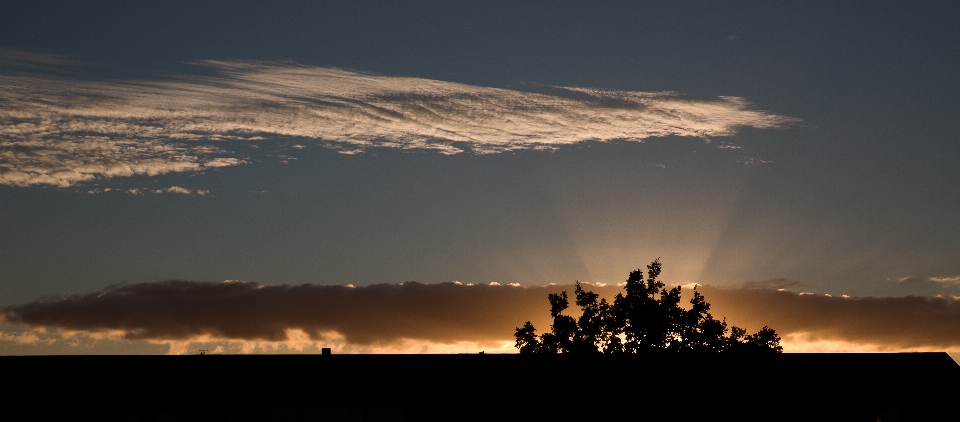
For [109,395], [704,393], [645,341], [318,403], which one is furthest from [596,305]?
[109,395]

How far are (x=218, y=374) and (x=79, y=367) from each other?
6421mm

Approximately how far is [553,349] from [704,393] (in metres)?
5.07

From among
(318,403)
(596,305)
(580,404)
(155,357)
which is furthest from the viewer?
(155,357)

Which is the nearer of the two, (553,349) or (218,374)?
(553,349)

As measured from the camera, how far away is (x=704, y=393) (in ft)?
102

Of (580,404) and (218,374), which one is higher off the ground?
(218,374)

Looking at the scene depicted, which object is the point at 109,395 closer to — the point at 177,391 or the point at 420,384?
the point at 177,391

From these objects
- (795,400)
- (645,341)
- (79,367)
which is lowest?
(795,400)

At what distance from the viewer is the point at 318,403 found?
41500 millimetres

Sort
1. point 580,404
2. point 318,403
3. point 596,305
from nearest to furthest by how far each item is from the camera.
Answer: point 580,404 → point 596,305 → point 318,403

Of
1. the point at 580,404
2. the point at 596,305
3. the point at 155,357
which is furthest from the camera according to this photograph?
the point at 155,357

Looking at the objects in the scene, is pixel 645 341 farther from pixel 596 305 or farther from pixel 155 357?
pixel 155 357

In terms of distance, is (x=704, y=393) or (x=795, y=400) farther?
(x=795, y=400)

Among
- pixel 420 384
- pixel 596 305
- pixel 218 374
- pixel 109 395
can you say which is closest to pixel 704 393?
pixel 596 305
